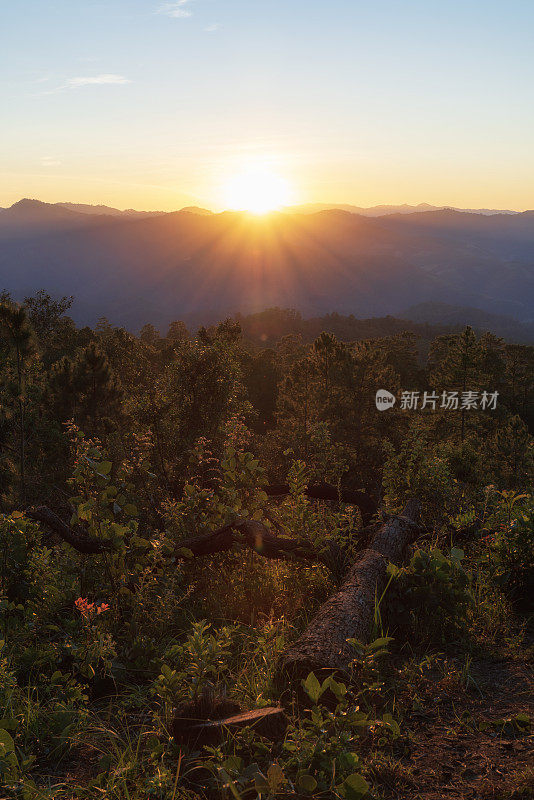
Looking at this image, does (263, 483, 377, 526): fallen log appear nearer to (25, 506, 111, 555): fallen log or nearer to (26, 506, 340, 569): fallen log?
(26, 506, 340, 569): fallen log

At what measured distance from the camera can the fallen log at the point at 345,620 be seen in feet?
12.2

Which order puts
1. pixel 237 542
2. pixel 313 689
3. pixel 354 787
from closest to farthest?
pixel 354 787
pixel 313 689
pixel 237 542

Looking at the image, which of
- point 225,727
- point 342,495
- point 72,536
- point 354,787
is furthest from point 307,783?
point 342,495

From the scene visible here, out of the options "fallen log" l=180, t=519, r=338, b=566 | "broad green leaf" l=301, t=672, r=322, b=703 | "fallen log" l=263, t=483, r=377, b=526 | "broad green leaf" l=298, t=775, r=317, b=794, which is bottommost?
"fallen log" l=263, t=483, r=377, b=526

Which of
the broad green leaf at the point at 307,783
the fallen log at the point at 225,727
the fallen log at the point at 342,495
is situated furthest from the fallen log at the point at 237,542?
the broad green leaf at the point at 307,783

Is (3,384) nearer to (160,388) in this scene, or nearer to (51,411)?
(51,411)

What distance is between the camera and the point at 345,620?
4.15m

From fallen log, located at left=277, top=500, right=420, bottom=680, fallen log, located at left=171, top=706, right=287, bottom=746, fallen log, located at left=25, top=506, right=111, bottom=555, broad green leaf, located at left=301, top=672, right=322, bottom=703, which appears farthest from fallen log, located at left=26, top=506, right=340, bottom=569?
broad green leaf, located at left=301, top=672, right=322, bottom=703

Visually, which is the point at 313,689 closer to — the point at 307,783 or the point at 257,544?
the point at 307,783

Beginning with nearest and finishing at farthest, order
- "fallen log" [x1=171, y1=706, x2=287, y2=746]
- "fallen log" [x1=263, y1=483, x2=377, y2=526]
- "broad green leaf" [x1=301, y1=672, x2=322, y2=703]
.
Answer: "broad green leaf" [x1=301, y1=672, x2=322, y2=703] < "fallen log" [x1=171, y1=706, x2=287, y2=746] < "fallen log" [x1=263, y1=483, x2=377, y2=526]

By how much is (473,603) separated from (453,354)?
3957 centimetres

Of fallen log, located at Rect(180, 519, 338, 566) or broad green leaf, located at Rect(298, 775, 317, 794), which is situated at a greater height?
broad green leaf, located at Rect(298, 775, 317, 794)

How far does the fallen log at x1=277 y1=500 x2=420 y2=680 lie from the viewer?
3711 mm

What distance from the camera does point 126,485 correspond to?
5.68m
